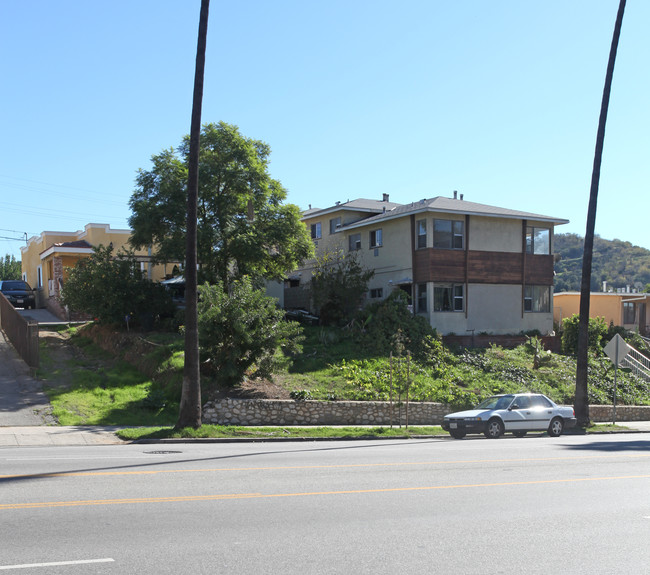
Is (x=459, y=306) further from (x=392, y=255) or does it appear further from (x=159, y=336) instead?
(x=159, y=336)

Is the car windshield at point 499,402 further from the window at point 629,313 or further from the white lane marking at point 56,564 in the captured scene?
the window at point 629,313

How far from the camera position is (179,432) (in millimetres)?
17516

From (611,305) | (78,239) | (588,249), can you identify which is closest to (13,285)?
(78,239)

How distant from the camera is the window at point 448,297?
33312 mm

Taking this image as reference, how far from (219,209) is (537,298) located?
1756 cm

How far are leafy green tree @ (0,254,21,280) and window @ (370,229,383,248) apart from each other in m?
49.7

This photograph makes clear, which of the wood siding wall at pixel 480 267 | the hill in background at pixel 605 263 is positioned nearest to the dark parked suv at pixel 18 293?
the wood siding wall at pixel 480 267

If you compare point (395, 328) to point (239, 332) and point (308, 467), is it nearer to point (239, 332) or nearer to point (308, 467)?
point (239, 332)

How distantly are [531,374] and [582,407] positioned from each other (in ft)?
14.7

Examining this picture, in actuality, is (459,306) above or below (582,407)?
above

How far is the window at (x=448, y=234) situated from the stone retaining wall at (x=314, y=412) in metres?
11.9

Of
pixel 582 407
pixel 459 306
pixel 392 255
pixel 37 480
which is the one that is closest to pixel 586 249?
pixel 582 407

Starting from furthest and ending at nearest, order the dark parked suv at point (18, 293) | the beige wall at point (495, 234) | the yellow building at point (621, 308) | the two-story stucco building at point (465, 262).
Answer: the yellow building at point (621, 308) < the dark parked suv at point (18, 293) < the beige wall at point (495, 234) < the two-story stucco building at point (465, 262)

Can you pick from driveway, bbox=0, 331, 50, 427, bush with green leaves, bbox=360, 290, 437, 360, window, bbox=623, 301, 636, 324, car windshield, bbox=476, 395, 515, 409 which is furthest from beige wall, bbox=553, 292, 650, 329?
driveway, bbox=0, 331, 50, 427
